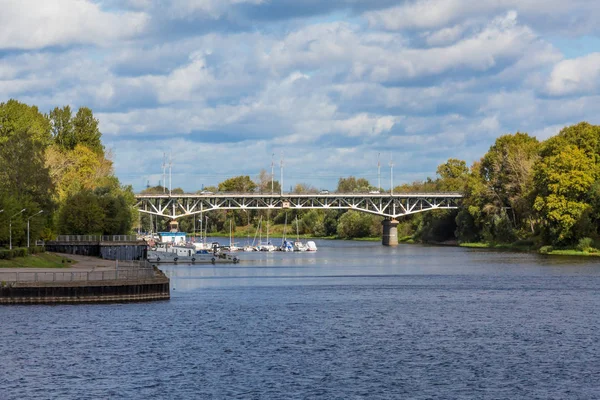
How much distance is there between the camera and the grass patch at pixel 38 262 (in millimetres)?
93512

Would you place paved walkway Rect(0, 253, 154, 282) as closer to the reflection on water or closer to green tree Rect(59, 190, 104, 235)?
the reflection on water

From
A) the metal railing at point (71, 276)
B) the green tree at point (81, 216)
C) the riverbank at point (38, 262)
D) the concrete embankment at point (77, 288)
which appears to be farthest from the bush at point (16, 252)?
the green tree at point (81, 216)

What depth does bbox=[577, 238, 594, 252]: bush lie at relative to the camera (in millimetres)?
140625

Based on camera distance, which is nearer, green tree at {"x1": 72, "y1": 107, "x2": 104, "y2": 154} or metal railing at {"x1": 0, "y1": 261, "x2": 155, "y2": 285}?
metal railing at {"x1": 0, "y1": 261, "x2": 155, "y2": 285}

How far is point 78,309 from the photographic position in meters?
→ 71.8

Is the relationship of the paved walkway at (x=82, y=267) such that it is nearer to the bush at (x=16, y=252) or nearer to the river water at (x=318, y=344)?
the bush at (x=16, y=252)

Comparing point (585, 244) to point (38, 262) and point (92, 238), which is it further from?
point (38, 262)

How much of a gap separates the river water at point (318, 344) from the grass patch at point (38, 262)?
47.2 feet

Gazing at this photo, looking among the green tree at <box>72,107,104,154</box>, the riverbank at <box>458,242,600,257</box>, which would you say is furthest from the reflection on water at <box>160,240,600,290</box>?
the green tree at <box>72,107,104,154</box>

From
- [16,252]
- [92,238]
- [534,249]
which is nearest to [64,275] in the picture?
[16,252]

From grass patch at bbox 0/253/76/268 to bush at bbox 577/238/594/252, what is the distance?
74.7 meters

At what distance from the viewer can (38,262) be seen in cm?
9881

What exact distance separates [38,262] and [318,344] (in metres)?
49.7

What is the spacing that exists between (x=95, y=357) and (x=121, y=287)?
77.7ft
